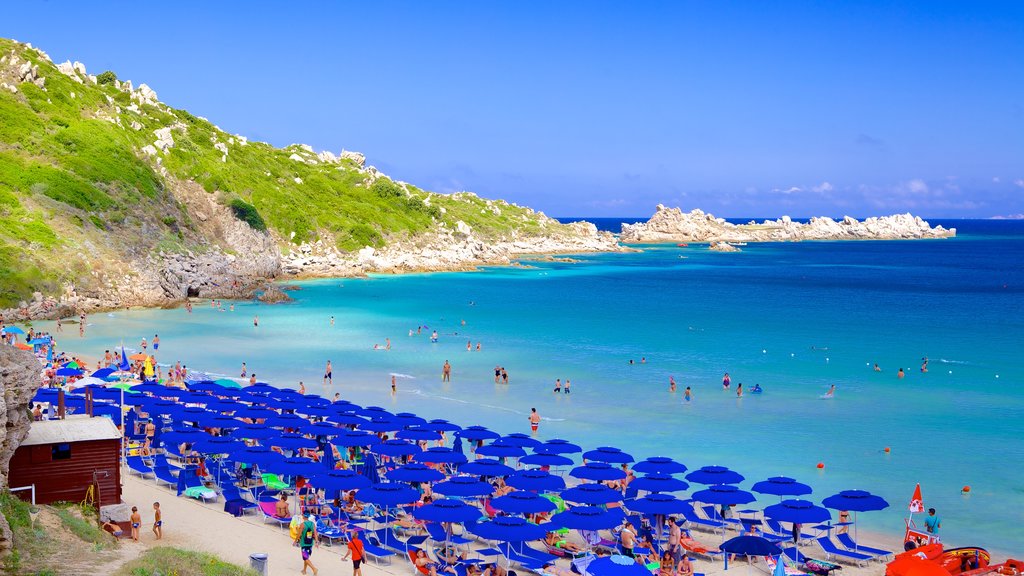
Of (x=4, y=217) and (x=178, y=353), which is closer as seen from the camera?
(x=178, y=353)

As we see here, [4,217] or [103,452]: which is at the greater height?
[4,217]

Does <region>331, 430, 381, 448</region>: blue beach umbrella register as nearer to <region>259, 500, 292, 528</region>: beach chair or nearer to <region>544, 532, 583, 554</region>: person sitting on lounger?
<region>259, 500, 292, 528</region>: beach chair

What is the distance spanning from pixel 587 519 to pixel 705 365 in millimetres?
29973

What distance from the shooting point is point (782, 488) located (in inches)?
875

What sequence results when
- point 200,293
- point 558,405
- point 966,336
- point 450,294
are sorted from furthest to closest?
point 450,294
point 200,293
point 966,336
point 558,405

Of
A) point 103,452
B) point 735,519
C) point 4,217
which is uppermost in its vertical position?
point 4,217

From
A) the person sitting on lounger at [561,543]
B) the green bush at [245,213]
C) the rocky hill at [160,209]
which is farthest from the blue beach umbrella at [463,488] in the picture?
the green bush at [245,213]

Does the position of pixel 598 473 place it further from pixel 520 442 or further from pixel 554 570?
pixel 554 570

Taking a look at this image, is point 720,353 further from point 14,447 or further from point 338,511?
point 14,447

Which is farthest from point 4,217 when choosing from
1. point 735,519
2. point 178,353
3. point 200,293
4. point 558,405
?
point 735,519

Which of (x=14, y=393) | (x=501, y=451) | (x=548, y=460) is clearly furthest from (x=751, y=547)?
(x=14, y=393)

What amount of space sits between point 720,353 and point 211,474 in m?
34.0

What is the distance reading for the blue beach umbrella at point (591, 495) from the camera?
20.9 metres

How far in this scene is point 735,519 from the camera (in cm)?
2262
